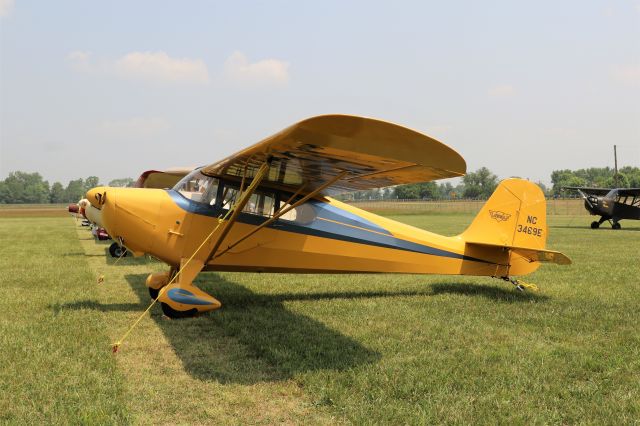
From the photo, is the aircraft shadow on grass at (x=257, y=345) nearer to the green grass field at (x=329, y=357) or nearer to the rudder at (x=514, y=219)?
the green grass field at (x=329, y=357)

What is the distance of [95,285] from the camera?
359 inches

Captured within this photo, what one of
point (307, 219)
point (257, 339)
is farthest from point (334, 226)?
point (257, 339)

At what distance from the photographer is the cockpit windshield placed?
6.98m

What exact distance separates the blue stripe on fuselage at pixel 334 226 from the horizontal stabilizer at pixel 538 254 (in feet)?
4.32

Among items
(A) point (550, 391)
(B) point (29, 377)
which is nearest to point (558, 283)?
(A) point (550, 391)

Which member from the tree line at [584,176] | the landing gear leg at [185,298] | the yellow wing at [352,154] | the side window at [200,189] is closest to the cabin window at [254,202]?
the side window at [200,189]

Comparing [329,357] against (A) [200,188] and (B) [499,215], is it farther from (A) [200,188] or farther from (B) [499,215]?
(B) [499,215]

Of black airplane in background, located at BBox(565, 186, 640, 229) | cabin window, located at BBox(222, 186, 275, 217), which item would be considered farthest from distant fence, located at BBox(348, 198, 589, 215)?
cabin window, located at BBox(222, 186, 275, 217)

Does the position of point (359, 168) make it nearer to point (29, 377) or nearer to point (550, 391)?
point (550, 391)

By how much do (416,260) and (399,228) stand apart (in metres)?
0.62

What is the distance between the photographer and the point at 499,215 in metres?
8.70

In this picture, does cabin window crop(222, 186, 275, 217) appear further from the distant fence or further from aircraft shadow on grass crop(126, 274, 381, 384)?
the distant fence

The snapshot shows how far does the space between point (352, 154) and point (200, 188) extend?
3187mm

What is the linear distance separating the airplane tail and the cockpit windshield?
469cm
